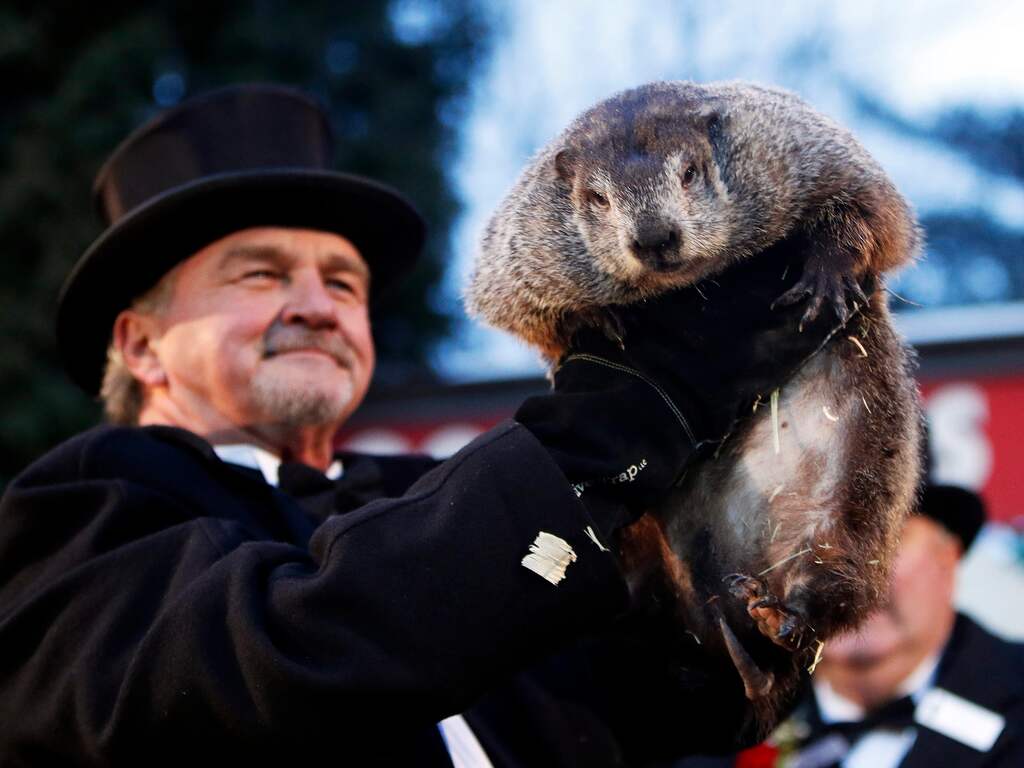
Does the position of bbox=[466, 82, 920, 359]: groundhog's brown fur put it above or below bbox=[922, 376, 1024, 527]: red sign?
above

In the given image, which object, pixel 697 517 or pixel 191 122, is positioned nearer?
pixel 697 517

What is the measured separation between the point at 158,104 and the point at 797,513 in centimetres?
1052

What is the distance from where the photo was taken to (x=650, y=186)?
8.21ft

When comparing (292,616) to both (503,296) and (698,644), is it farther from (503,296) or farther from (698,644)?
(503,296)

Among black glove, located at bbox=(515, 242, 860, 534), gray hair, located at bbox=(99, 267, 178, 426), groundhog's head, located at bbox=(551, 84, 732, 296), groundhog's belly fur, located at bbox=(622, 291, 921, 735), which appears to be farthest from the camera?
gray hair, located at bbox=(99, 267, 178, 426)

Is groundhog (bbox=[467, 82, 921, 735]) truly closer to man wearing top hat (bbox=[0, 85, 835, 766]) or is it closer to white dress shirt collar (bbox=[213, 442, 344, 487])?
man wearing top hat (bbox=[0, 85, 835, 766])

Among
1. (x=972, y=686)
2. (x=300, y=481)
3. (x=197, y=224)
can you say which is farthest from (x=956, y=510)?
(x=197, y=224)

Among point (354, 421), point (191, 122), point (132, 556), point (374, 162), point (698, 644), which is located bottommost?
point (354, 421)

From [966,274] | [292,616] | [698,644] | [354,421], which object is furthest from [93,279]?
[966,274]

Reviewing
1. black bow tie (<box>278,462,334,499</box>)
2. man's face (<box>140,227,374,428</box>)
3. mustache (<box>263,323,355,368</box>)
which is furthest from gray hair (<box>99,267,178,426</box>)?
black bow tie (<box>278,462,334,499</box>)

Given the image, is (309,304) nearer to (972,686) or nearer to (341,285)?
(341,285)

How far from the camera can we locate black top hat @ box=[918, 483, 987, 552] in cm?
433

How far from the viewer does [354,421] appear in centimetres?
952

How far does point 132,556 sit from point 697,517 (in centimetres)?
116
